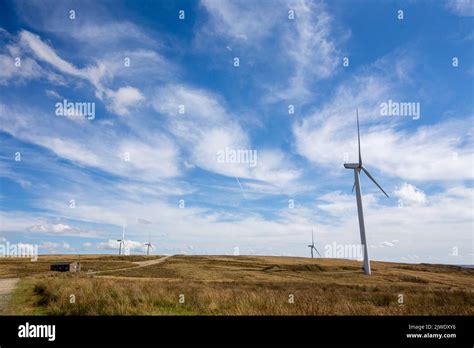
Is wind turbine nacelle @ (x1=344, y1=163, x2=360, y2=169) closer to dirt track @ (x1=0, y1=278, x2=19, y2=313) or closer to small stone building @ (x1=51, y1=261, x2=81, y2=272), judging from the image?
dirt track @ (x1=0, y1=278, x2=19, y2=313)

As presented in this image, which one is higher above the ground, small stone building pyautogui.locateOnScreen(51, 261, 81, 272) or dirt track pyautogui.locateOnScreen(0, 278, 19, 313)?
dirt track pyautogui.locateOnScreen(0, 278, 19, 313)

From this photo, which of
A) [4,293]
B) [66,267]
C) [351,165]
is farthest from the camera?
[66,267]

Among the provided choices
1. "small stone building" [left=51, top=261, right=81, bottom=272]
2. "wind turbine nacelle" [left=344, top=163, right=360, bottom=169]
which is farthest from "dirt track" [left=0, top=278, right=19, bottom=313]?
"wind turbine nacelle" [left=344, top=163, right=360, bottom=169]

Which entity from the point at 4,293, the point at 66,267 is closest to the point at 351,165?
the point at 4,293

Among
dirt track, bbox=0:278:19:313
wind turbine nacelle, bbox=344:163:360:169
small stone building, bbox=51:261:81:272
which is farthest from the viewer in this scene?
small stone building, bbox=51:261:81:272

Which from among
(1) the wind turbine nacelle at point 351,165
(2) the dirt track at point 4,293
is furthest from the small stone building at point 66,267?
(1) the wind turbine nacelle at point 351,165

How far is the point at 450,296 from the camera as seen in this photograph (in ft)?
79.7

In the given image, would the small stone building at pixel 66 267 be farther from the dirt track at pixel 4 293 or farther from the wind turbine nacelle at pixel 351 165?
the wind turbine nacelle at pixel 351 165

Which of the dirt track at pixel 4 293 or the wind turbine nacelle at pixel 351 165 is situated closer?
the dirt track at pixel 4 293

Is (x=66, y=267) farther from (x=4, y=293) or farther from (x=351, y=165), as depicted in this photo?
(x=351, y=165)

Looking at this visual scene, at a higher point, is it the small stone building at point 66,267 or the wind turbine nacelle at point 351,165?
the wind turbine nacelle at point 351,165

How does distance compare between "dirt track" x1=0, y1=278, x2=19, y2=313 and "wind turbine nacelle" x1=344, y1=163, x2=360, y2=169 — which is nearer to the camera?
"dirt track" x1=0, y1=278, x2=19, y2=313
